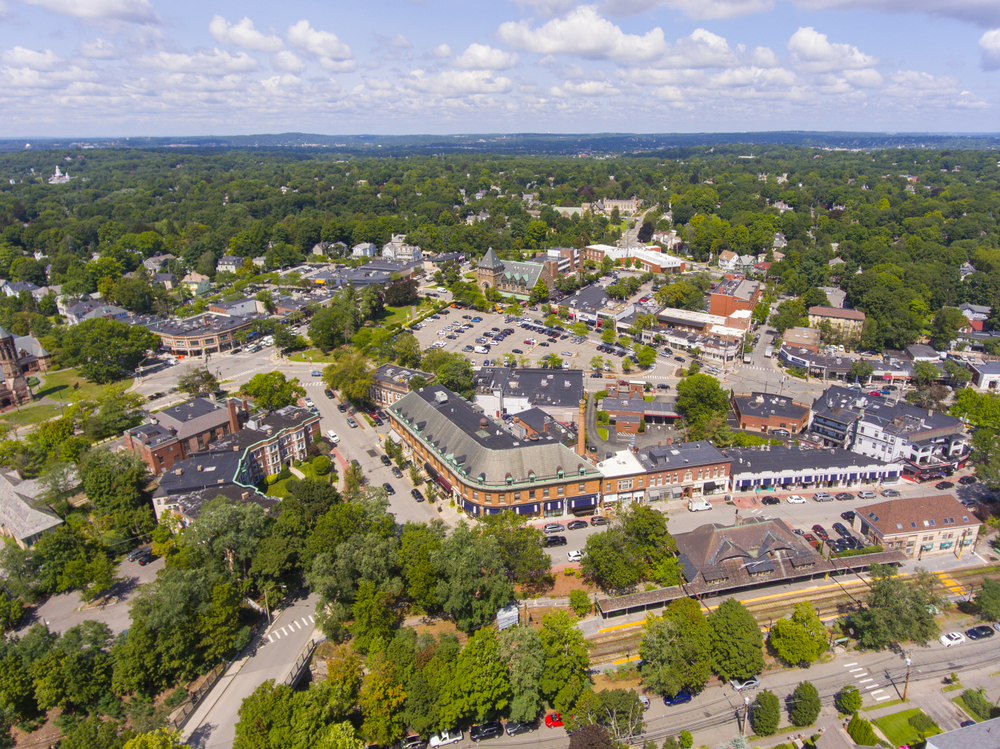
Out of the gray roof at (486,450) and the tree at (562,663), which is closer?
the tree at (562,663)

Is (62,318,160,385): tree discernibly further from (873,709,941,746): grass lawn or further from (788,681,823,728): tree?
(873,709,941,746): grass lawn

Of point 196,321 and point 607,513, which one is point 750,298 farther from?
point 196,321

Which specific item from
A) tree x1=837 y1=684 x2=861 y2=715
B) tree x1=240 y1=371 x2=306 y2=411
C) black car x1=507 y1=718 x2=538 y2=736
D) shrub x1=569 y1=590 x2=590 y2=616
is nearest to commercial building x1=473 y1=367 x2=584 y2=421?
tree x1=240 y1=371 x2=306 y2=411

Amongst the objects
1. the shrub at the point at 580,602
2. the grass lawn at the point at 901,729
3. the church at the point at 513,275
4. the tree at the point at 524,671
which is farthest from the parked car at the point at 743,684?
the church at the point at 513,275

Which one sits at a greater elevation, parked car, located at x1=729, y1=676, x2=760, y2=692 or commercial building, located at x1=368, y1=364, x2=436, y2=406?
commercial building, located at x1=368, y1=364, x2=436, y2=406

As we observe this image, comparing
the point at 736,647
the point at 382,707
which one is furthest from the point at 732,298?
the point at 382,707

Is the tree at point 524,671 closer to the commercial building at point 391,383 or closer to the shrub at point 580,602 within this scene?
the shrub at point 580,602
